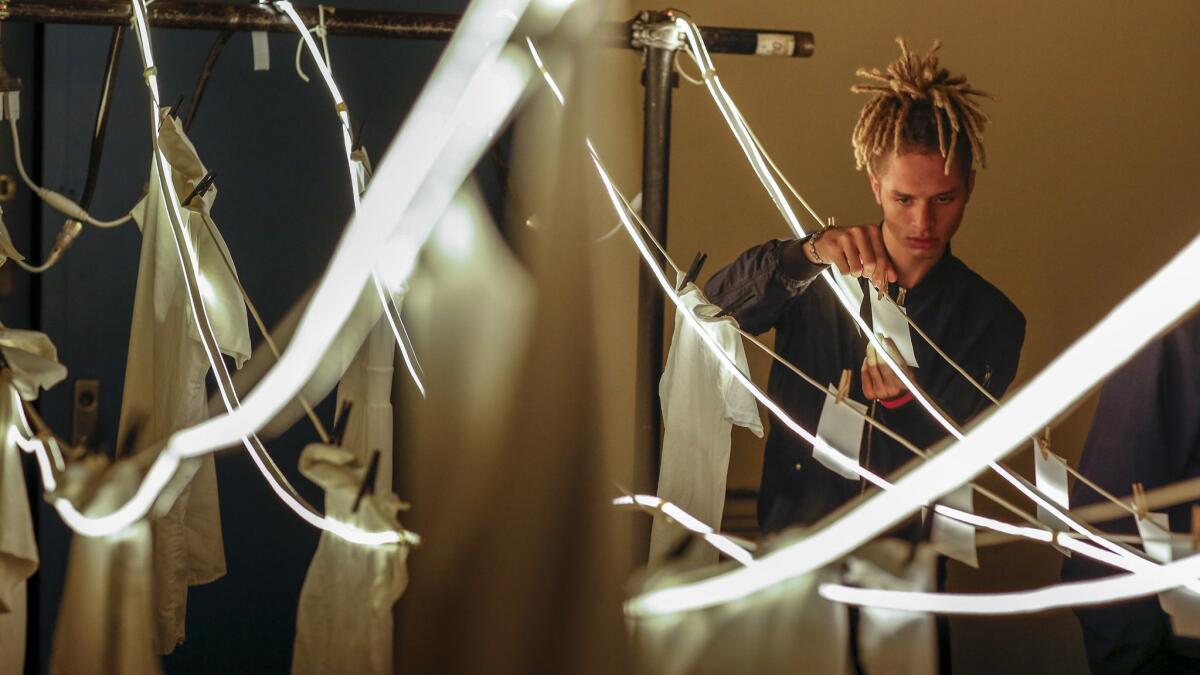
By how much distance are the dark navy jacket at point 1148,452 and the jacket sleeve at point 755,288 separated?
593mm

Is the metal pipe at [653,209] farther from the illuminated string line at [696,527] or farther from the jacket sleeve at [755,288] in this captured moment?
the jacket sleeve at [755,288]

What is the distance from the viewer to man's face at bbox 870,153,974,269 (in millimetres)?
1973

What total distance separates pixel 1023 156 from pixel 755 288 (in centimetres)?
56

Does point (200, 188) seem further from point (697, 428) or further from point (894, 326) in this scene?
point (894, 326)

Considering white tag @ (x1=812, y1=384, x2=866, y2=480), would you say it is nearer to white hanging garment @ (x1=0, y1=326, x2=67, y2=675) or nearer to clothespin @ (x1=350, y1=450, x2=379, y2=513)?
clothespin @ (x1=350, y1=450, x2=379, y2=513)

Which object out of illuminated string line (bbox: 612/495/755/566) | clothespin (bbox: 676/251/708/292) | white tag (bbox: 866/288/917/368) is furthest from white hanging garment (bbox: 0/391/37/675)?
white tag (bbox: 866/288/917/368)

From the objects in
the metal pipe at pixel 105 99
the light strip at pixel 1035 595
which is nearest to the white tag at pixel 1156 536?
the light strip at pixel 1035 595

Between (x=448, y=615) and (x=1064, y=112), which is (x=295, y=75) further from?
(x=1064, y=112)

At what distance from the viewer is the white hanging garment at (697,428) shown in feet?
5.46

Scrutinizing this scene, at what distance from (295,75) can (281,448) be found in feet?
2.64

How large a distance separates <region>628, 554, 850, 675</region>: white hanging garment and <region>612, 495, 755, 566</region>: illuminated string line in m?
0.06

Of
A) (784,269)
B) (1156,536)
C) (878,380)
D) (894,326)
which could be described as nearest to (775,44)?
(784,269)

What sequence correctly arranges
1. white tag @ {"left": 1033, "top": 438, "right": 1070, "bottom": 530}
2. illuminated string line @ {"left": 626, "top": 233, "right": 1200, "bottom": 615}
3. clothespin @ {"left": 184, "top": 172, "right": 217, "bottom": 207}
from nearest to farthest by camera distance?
illuminated string line @ {"left": 626, "top": 233, "right": 1200, "bottom": 615}, clothespin @ {"left": 184, "top": 172, "right": 217, "bottom": 207}, white tag @ {"left": 1033, "top": 438, "right": 1070, "bottom": 530}

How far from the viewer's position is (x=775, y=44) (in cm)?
169
